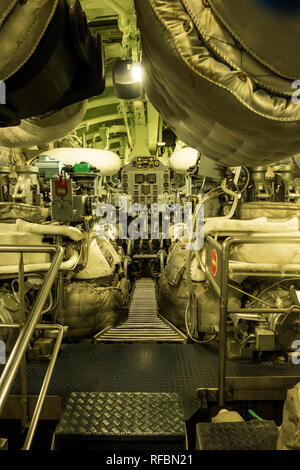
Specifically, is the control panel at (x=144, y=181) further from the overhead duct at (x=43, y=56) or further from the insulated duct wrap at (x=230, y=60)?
the insulated duct wrap at (x=230, y=60)

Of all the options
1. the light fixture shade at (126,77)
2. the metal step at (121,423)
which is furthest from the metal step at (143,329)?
the light fixture shade at (126,77)

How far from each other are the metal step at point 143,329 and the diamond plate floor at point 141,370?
508 millimetres

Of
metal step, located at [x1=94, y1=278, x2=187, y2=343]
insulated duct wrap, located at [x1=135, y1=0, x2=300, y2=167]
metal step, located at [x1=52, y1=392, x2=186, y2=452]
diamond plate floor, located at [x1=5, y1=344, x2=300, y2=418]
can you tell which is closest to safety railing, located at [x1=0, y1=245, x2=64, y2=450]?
metal step, located at [x1=52, y1=392, x2=186, y2=452]

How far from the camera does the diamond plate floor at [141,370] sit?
2365 mm

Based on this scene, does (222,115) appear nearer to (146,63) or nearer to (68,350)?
(146,63)

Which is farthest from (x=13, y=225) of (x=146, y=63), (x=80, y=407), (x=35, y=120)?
(x=146, y=63)

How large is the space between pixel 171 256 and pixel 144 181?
4.94 meters

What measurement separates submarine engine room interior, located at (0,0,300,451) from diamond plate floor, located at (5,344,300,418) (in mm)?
→ 16

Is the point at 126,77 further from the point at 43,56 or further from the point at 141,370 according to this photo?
the point at 141,370

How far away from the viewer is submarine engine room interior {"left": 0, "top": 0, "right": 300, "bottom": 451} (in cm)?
144

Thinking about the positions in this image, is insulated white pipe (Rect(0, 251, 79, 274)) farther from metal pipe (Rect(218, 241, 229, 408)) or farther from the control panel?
the control panel

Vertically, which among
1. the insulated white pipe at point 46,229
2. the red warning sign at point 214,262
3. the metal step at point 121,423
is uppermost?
the insulated white pipe at point 46,229

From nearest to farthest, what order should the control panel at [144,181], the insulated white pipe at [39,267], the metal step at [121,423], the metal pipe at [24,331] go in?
the metal pipe at [24,331], the metal step at [121,423], the insulated white pipe at [39,267], the control panel at [144,181]

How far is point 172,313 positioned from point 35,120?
3002 mm
